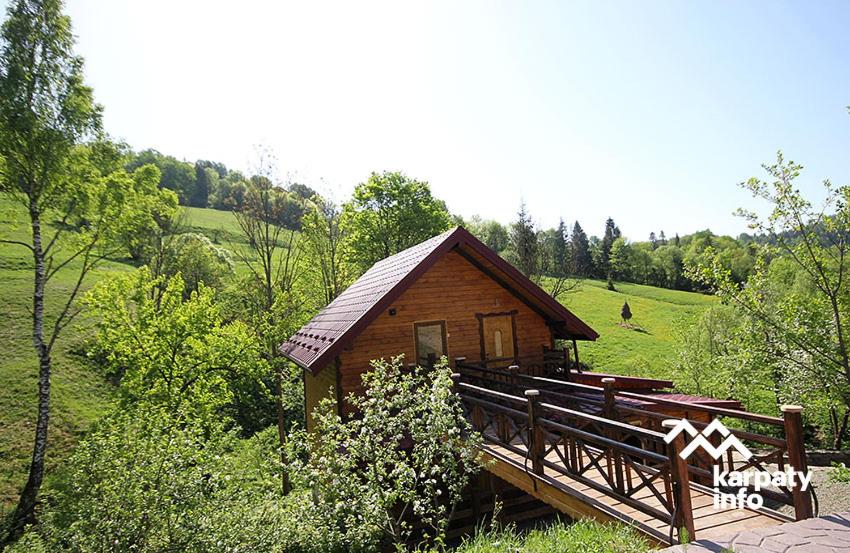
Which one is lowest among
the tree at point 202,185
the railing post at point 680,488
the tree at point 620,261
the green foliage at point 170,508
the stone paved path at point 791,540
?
the green foliage at point 170,508

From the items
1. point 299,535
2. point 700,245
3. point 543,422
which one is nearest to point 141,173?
point 299,535

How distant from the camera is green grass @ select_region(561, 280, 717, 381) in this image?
88.9 feet

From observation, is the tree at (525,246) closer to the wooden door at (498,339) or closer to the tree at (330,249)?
the tree at (330,249)

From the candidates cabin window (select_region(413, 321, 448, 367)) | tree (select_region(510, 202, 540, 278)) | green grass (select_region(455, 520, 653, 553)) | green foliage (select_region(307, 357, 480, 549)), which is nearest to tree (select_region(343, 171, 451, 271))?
tree (select_region(510, 202, 540, 278))

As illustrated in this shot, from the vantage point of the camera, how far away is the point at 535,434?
6984mm

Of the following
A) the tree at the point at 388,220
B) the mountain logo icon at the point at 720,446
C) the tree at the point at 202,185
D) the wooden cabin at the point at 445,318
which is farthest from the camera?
the tree at the point at 202,185

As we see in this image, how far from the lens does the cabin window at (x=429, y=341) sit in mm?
11648

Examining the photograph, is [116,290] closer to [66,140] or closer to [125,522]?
[66,140]

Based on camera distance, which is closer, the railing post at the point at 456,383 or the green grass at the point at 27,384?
the railing post at the point at 456,383

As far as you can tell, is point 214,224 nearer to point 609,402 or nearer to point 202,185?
point 202,185

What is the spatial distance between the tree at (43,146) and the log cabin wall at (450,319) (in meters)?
8.65

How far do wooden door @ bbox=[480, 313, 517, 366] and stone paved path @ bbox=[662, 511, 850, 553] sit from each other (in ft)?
26.4

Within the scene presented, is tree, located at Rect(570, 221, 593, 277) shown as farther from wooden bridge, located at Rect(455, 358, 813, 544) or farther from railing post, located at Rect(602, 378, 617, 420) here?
wooden bridge, located at Rect(455, 358, 813, 544)

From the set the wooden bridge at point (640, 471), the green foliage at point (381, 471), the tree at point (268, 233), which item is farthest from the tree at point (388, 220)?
the green foliage at point (381, 471)
